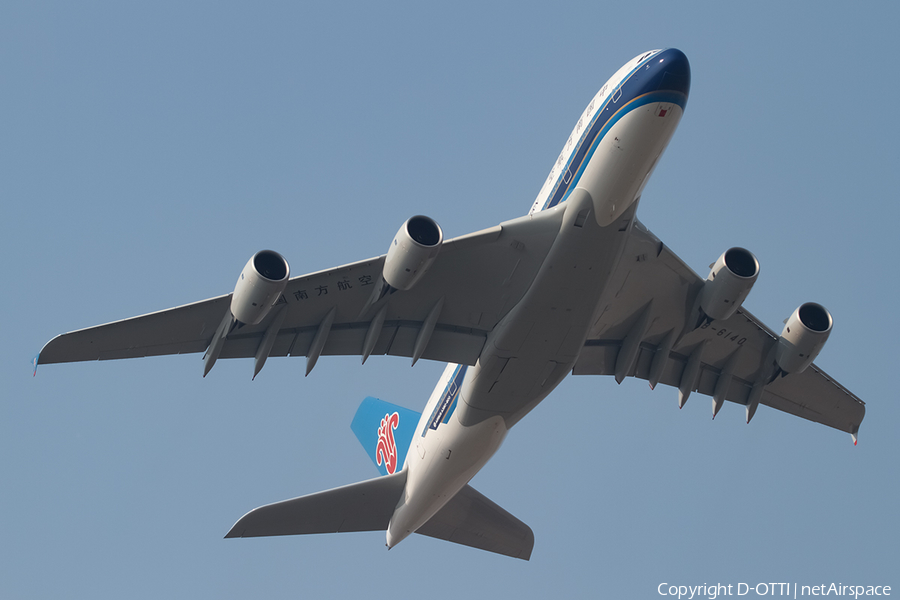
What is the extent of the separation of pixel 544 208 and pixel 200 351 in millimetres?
8576

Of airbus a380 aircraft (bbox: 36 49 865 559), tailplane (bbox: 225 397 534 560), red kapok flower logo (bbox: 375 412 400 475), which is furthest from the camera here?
red kapok flower logo (bbox: 375 412 400 475)

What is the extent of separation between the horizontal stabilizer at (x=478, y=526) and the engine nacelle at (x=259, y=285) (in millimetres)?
10648

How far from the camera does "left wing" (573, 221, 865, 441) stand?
21.8 meters

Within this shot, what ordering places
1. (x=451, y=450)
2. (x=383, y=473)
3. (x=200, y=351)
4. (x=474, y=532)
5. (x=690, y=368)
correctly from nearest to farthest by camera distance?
(x=200, y=351) → (x=451, y=450) → (x=690, y=368) → (x=474, y=532) → (x=383, y=473)

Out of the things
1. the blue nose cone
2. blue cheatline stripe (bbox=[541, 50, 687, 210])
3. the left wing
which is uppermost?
the blue nose cone

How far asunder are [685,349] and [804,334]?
11.3 feet

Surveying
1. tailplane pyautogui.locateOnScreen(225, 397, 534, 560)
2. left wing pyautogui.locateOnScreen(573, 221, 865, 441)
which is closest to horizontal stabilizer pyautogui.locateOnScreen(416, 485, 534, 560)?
tailplane pyautogui.locateOnScreen(225, 397, 534, 560)

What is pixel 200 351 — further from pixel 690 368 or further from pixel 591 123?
pixel 690 368

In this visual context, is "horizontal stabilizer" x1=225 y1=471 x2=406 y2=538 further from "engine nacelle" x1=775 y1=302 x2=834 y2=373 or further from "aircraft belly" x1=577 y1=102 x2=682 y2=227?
"engine nacelle" x1=775 y1=302 x2=834 y2=373

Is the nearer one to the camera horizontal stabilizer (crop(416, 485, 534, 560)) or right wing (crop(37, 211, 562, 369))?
right wing (crop(37, 211, 562, 369))

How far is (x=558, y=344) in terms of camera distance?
67.6 ft

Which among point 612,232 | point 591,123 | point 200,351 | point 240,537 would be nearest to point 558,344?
point 612,232

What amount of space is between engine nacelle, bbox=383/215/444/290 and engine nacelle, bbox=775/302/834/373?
9.84 metres

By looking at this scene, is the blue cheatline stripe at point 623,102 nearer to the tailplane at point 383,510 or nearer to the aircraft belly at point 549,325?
the aircraft belly at point 549,325
